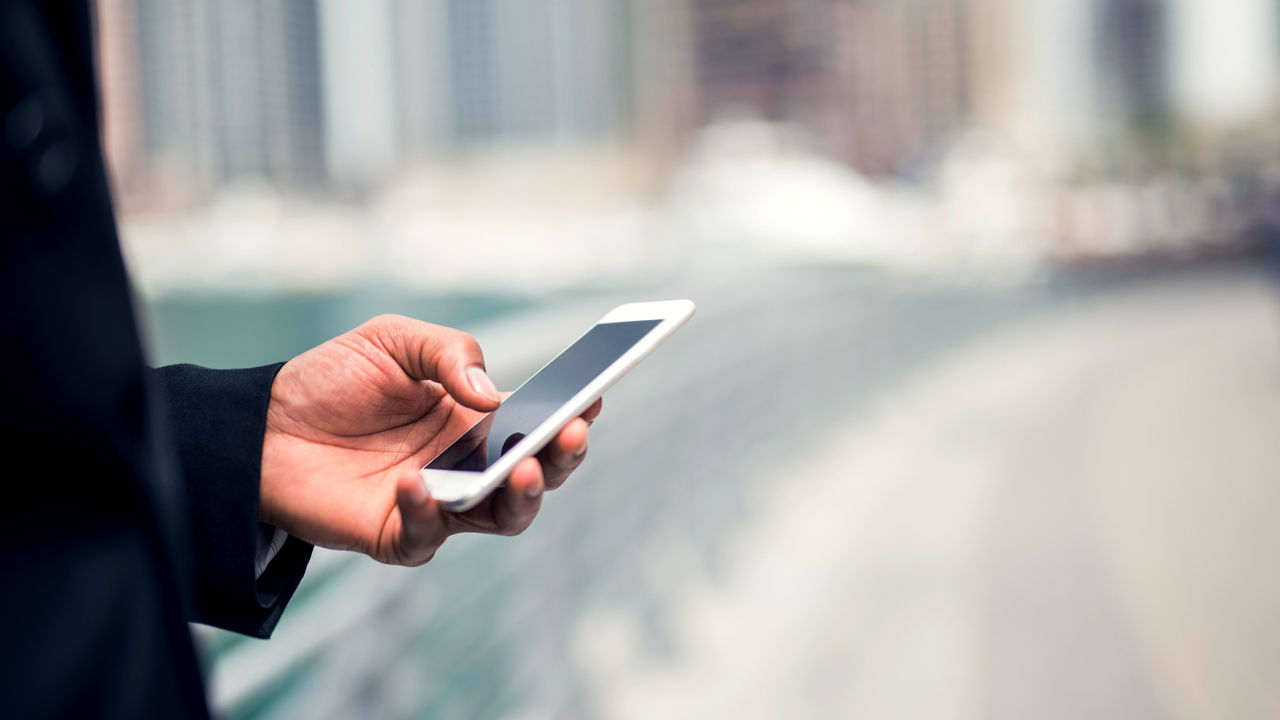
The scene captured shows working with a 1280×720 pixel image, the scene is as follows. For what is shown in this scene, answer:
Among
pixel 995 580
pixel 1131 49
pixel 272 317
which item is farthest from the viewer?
pixel 1131 49

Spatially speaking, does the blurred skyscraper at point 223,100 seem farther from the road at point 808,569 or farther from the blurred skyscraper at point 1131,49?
the road at point 808,569

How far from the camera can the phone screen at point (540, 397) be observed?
103 cm

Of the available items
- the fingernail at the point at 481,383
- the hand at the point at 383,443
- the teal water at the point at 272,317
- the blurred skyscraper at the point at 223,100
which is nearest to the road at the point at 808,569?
the hand at the point at 383,443

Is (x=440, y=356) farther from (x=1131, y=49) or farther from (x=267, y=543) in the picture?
(x=1131, y=49)

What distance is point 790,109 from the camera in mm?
74812

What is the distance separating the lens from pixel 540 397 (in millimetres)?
1103

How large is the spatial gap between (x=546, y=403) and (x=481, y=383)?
0.10 m

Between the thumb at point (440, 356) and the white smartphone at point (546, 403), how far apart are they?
3 cm

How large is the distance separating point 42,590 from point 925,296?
9315 millimetres

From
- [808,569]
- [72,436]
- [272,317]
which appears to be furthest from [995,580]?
[272,317]

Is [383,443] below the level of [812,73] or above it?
below

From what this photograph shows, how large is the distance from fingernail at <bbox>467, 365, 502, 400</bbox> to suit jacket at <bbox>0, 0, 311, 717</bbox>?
63cm

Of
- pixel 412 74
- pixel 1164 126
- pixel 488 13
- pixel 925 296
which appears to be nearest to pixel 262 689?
pixel 925 296

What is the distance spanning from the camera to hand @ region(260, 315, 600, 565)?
1006 mm
